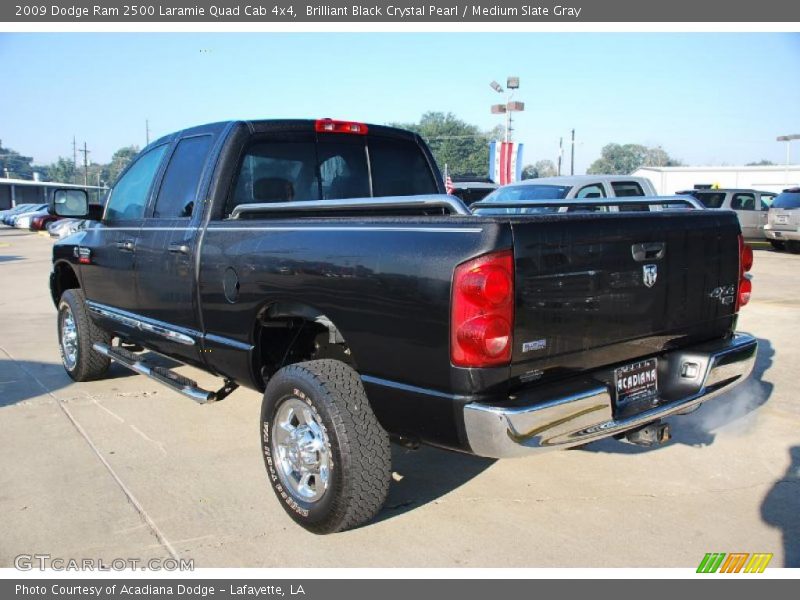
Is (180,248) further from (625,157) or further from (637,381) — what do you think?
(625,157)

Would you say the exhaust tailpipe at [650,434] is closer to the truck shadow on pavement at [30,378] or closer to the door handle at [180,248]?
the door handle at [180,248]

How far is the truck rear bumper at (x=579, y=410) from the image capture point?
2.64m

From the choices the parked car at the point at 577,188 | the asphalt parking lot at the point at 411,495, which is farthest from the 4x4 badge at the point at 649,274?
the parked car at the point at 577,188

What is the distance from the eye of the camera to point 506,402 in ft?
8.86

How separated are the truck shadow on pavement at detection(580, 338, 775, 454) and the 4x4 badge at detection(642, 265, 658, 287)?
1.56 metres

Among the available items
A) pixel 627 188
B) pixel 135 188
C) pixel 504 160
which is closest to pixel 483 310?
pixel 135 188

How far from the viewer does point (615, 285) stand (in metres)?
3.04

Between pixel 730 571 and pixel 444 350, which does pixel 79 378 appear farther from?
pixel 730 571

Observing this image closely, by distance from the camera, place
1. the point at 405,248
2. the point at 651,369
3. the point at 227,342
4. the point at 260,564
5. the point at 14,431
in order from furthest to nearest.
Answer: the point at 14,431 < the point at 227,342 < the point at 651,369 < the point at 260,564 < the point at 405,248

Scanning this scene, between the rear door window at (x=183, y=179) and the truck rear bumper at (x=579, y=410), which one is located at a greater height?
the rear door window at (x=183, y=179)

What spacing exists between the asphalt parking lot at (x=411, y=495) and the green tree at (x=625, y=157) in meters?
140
